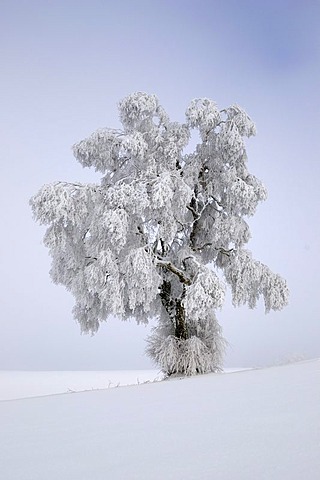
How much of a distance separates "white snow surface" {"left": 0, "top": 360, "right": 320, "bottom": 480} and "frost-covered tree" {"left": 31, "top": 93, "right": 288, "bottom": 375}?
15.7 ft

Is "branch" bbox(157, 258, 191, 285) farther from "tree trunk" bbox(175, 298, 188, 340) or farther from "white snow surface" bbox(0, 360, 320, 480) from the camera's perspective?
"white snow surface" bbox(0, 360, 320, 480)

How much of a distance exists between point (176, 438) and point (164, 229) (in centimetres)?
738

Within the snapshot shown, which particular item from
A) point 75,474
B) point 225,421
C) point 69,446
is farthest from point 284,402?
point 75,474

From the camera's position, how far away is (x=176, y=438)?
2.76 m

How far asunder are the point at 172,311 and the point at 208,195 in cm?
289

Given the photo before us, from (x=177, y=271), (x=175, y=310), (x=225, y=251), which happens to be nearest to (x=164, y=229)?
Result: (x=177, y=271)

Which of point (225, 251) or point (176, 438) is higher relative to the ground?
point (225, 251)

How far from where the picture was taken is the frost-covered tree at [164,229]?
9336 millimetres

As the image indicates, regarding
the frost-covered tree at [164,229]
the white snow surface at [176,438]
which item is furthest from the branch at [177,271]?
the white snow surface at [176,438]

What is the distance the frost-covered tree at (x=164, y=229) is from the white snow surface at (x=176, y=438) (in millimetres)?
4792

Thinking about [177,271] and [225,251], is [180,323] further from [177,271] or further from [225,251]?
[225,251]

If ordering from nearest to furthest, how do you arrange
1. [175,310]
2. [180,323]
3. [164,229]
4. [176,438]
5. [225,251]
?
[176,438], [164,229], [180,323], [175,310], [225,251]

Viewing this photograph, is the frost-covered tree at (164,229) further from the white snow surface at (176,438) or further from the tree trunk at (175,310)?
the white snow surface at (176,438)

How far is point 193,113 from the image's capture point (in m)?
10.9
